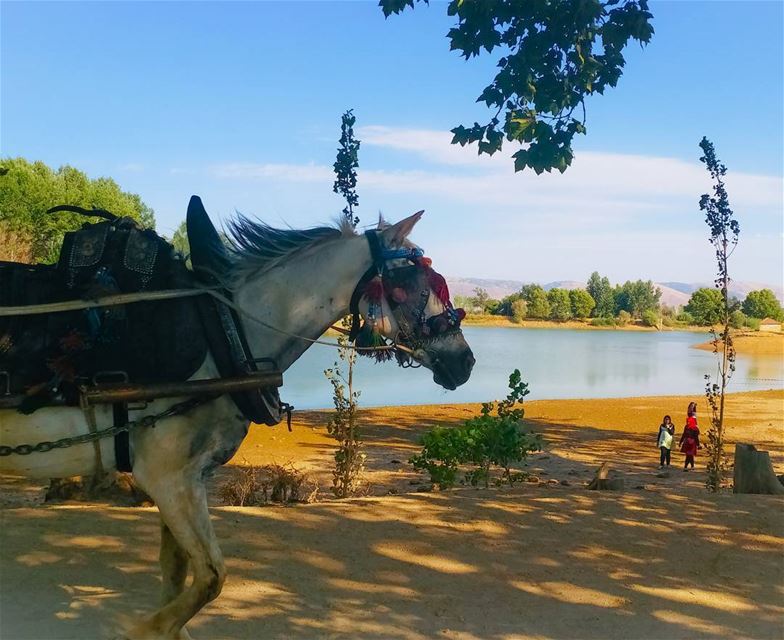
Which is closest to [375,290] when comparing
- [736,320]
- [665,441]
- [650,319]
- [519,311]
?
[665,441]

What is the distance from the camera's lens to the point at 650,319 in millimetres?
118875

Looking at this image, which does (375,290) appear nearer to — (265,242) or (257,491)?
(265,242)

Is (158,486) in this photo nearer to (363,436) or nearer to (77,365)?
(77,365)

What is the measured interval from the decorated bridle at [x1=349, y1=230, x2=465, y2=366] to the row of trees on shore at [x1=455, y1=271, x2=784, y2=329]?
92121mm

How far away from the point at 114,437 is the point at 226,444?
1.65 feet

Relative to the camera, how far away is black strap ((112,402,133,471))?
318cm

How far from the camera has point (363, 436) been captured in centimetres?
1681

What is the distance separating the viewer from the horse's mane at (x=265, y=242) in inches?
141

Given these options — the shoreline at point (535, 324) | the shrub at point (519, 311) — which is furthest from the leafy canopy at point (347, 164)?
the shrub at point (519, 311)

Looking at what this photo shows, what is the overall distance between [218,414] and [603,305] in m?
122

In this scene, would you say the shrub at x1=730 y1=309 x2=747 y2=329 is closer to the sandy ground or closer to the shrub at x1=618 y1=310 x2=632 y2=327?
the sandy ground

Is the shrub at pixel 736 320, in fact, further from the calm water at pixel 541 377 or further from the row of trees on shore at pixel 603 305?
the row of trees on shore at pixel 603 305

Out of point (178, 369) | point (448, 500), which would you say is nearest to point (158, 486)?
point (178, 369)

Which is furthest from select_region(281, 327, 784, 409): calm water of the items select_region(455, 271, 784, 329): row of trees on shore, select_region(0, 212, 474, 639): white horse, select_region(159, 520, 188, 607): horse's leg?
select_region(455, 271, 784, 329): row of trees on shore
